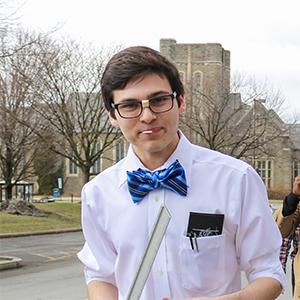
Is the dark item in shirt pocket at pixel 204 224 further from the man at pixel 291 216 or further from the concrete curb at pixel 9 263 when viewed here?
the concrete curb at pixel 9 263

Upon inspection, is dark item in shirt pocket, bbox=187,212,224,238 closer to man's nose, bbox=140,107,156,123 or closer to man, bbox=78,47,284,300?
man, bbox=78,47,284,300

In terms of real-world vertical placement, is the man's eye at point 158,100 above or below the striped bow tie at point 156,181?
above

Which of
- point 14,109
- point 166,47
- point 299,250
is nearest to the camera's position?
point 299,250

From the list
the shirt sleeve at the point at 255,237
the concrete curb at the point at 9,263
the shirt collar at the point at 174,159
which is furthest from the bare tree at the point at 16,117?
the shirt sleeve at the point at 255,237

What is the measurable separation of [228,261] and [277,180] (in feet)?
263

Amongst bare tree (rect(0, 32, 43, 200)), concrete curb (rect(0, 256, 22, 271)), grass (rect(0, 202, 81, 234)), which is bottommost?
grass (rect(0, 202, 81, 234))

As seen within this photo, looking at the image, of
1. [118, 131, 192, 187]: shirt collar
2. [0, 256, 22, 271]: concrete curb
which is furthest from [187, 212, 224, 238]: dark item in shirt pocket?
[0, 256, 22, 271]: concrete curb

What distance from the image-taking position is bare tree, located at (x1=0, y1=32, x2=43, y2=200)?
101 feet

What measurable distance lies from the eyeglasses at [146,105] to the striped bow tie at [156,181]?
200 millimetres

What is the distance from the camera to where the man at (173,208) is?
8.02ft

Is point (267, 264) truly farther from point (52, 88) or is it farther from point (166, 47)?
point (166, 47)

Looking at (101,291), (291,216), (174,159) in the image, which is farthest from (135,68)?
(291,216)

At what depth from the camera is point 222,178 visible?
98.5 inches

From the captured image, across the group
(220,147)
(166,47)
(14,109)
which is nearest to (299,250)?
(14,109)
